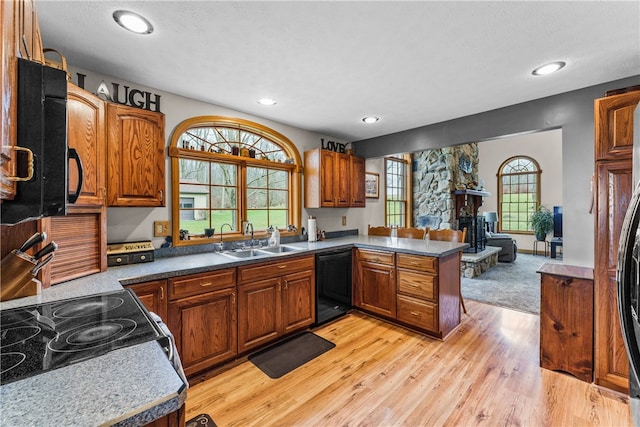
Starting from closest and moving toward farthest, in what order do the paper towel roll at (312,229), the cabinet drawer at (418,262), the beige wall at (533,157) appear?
1. the cabinet drawer at (418,262)
2. the paper towel roll at (312,229)
3. the beige wall at (533,157)

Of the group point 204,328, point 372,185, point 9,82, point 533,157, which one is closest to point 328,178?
point 372,185

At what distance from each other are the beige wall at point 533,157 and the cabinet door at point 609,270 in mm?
5761

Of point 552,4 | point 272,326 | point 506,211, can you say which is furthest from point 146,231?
point 506,211

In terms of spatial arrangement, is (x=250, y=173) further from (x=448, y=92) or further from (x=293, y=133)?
(x=448, y=92)

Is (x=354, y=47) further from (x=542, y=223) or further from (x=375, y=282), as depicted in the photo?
(x=542, y=223)

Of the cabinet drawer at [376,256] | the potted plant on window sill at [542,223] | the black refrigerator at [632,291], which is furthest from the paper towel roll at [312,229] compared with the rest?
the potted plant on window sill at [542,223]

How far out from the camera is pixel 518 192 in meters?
7.70

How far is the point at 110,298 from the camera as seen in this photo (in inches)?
57.7

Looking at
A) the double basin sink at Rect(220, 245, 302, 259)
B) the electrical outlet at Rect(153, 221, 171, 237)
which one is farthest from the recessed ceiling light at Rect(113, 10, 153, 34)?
the double basin sink at Rect(220, 245, 302, 259)

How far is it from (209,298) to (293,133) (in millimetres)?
2358

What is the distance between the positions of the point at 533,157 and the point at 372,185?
18.7 feet

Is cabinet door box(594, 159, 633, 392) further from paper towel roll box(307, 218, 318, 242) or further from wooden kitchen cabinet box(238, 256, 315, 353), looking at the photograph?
paper towel roll box(307, 218, 318, 242)

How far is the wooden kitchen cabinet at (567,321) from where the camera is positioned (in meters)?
2.03

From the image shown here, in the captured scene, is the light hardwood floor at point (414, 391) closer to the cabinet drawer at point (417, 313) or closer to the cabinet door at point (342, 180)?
the cabinet drawer at point (417, 313)
